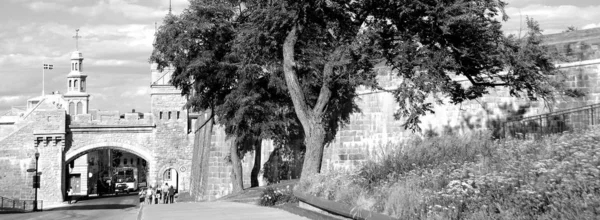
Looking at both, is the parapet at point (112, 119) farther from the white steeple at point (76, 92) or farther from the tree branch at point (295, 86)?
the white steeple at point (76, 92)

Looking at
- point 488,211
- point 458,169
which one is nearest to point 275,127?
point 458,169

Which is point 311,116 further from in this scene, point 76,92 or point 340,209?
point 76,92

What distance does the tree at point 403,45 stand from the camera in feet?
55.7

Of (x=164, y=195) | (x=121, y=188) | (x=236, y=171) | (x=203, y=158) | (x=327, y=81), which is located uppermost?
(x=327, y=81)

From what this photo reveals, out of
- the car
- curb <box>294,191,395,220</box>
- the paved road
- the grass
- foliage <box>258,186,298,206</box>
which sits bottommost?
the car

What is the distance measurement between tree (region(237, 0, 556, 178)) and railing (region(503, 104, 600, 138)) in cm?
244

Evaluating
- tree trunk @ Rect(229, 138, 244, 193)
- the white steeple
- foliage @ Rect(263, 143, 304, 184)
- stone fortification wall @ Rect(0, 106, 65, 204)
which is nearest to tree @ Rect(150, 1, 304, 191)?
tree trunk @ Rect(229, 138, 244, 193)

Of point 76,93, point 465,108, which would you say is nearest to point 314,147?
point 465,108

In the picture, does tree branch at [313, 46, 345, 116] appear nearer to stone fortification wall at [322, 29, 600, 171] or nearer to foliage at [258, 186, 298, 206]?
stone fortification wall at [322, 29, 600, 171]

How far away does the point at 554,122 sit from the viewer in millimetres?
22359

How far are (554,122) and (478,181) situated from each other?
49.6 ft

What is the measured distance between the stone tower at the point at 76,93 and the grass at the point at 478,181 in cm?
10427

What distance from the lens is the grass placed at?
7.17m

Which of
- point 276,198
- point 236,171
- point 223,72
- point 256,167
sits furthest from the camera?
point 256,167
